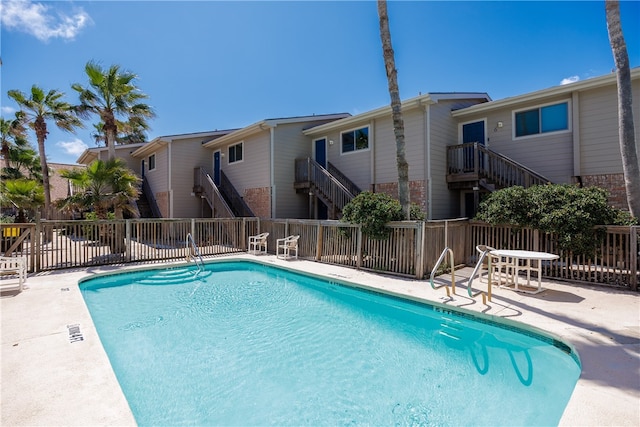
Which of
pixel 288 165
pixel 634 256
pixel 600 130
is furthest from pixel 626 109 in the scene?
pixel 288 165

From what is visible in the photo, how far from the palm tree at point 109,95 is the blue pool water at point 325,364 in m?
11.3

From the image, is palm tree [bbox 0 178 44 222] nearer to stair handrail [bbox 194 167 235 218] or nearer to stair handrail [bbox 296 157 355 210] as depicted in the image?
stair handrail [bbox 194 167 235 218]

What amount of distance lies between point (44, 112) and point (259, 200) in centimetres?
1249

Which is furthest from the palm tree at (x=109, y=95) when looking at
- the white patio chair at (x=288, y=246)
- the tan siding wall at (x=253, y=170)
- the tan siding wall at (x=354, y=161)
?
the tan siding wall at (x=354, y=161)

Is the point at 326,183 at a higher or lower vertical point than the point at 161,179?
lower

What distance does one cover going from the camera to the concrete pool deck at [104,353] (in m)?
3.08

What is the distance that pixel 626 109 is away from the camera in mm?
8219

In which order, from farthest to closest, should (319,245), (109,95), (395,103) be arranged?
1. (109,95)
2. (319,245)
3. (395,103)

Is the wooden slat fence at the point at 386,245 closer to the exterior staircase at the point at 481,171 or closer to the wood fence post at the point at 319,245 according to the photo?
the wood fence post at the point at 319,245

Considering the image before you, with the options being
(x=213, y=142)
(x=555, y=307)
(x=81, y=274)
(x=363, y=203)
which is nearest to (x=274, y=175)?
(x=213, y=142)

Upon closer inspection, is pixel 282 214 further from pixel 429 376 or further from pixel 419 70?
pixel 429 376

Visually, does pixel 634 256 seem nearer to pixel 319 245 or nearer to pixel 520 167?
pixel 520 167

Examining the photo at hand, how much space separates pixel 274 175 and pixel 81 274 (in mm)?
8797

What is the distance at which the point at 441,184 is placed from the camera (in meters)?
12.7
